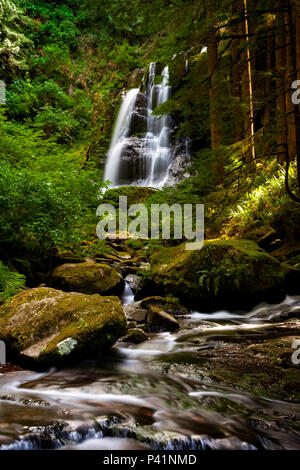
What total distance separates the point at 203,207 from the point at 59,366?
18.8 feet

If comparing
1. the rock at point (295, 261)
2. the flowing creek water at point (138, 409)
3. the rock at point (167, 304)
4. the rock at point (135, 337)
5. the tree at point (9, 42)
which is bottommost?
the flowing creek water at point (138, 409)

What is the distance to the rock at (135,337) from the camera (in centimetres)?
446

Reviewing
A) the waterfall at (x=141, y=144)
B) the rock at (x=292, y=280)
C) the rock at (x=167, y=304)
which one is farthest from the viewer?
the waterfall at (x=141, y=144)

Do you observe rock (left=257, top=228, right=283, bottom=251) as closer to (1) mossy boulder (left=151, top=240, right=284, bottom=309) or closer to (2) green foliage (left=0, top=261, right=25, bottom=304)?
(1) mossy boulder (left=151, top=240, right=284, bottom=309)

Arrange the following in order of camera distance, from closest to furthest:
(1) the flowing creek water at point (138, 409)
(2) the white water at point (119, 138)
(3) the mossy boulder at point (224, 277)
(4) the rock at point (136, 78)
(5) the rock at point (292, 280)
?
1. (1) the flowing creek water at point (138, 409)
2. (3) the mossy boulder at point (224, 277)
3. (5) the rock at point (292, 280)
4. (2) the white water at point (119, 138)
5. (4) the rock at point (136, 78)

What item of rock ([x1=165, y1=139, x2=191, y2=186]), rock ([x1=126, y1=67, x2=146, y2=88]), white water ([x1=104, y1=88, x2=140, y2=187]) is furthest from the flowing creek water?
rock ([x1=126, y1=67, x2=146, y2=88])

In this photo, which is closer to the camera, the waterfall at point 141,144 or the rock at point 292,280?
the rock at point 292,280

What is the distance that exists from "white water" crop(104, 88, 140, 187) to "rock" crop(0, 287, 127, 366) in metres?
12.9

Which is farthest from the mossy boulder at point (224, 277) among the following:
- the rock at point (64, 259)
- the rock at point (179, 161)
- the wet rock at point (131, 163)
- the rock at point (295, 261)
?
the wet rock at point (131, 163)

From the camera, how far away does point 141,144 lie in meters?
17.5

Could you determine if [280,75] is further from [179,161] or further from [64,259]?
[179,161]

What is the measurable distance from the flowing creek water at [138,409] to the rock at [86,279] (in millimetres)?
1883

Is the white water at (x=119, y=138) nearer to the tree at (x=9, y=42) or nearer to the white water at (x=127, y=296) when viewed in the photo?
the tree at (x=9, y=42)
